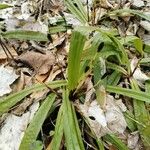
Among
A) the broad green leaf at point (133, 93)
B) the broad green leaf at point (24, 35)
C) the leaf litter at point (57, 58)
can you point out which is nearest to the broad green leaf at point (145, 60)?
the leaf litter at point (57, 58)

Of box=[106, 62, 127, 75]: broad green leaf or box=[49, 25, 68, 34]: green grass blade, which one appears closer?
box=[106, 62, 127, 75]: broad green leaf

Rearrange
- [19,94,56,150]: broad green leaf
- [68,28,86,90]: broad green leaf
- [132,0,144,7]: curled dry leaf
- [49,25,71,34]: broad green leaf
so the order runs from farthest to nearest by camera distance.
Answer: [132,0,144,7]: curled dry leaf
[49,25,71,34]: broad green leaf
[19,94,56,150]: broad green leaf
[68,28,86,90]: broad green leaf

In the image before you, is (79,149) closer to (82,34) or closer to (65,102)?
(65,102)

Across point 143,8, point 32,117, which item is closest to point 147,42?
point 143,8

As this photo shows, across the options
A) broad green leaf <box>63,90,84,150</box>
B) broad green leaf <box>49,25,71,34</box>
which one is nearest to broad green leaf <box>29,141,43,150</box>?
broad green leaf <box>63,90,84,150</box>

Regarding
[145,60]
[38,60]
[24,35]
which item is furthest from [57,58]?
[145,60]

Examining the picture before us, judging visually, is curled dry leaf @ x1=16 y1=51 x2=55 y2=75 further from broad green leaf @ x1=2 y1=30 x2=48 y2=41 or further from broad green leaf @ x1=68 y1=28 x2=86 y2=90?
broad green leaf @ x1=68 y1=28 x2=86 y2=90
